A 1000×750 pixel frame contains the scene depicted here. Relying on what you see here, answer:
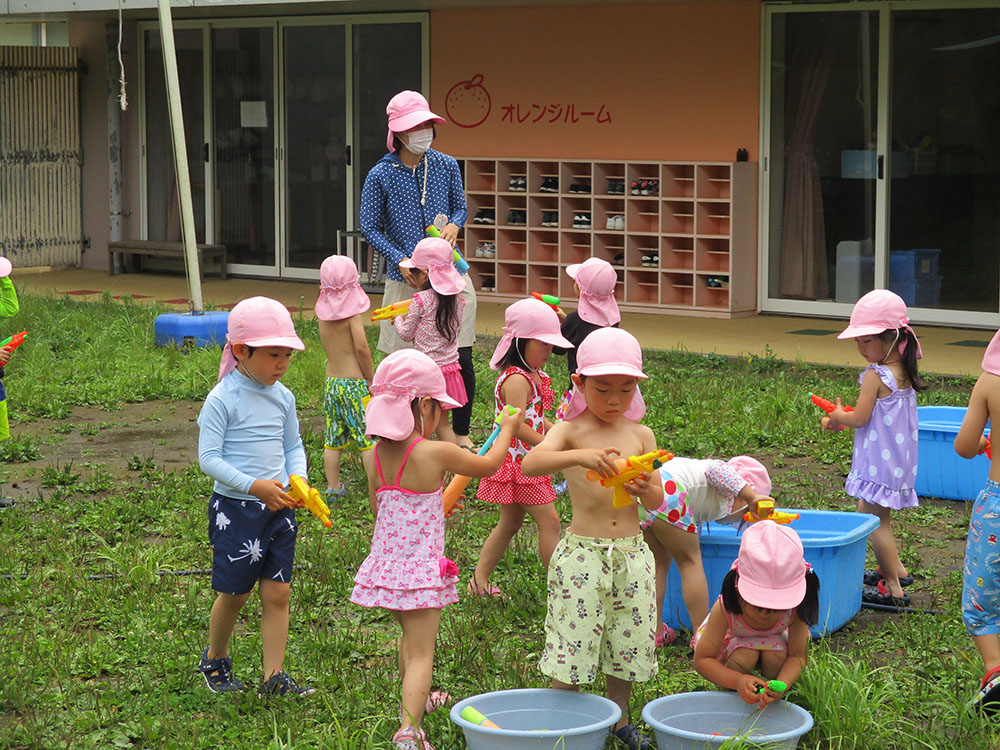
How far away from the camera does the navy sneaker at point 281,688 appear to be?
436 cm

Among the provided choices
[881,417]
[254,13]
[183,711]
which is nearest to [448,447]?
[183,711]

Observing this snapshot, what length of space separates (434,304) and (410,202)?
1.03 metres

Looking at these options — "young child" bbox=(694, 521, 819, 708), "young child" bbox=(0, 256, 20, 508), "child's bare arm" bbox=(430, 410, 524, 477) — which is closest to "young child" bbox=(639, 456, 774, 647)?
"young child" bbox=(694, 521, 819, 708)

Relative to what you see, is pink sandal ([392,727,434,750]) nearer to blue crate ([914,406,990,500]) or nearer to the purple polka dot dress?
the purple polka dot dress

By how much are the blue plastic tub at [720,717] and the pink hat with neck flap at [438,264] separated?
2.88 m

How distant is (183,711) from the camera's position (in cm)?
430

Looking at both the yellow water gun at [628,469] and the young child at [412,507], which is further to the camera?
the young child at [412,507]

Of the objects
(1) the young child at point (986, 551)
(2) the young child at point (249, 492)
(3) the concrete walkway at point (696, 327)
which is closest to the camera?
(1) the young child at point (986, 551)

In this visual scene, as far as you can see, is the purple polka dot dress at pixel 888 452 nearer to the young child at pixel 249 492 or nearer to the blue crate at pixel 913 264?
the young child at pixel 249 492

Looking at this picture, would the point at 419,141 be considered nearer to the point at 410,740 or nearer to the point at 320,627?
the point at 320,627

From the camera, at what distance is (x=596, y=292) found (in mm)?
6219

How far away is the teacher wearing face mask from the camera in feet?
23.2

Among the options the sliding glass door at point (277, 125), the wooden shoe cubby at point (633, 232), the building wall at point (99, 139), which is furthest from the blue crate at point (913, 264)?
the building wall at point (99, 139)

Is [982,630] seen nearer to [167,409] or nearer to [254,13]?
[167,409]
